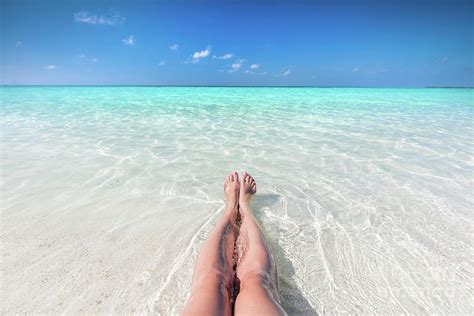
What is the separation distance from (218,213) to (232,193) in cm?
27

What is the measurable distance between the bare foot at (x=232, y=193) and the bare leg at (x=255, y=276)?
12.8 inches

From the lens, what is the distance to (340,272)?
167 cm

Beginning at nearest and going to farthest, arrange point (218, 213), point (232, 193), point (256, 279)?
point (256, 279) < point (218, 213) < point (232, 193)

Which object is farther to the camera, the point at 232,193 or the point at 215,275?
the point at 232,193

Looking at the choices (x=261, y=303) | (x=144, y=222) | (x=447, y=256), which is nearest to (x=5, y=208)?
(x=144, y=222)

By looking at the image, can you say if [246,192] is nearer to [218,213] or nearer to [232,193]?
[232,193]

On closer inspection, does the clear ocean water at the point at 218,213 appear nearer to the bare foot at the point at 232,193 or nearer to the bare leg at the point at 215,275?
the bare foot at the point at 232,193

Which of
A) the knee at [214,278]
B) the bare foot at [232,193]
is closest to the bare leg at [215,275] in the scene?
the knee at [214,278]

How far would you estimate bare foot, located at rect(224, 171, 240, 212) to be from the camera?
231 centimetres

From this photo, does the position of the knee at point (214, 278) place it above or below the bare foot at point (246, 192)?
above

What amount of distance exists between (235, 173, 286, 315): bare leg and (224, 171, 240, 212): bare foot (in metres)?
0.33

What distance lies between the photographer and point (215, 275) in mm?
1332

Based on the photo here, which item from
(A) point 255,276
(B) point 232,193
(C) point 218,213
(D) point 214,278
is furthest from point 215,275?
(B) point 232,193

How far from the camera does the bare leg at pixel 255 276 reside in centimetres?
110
